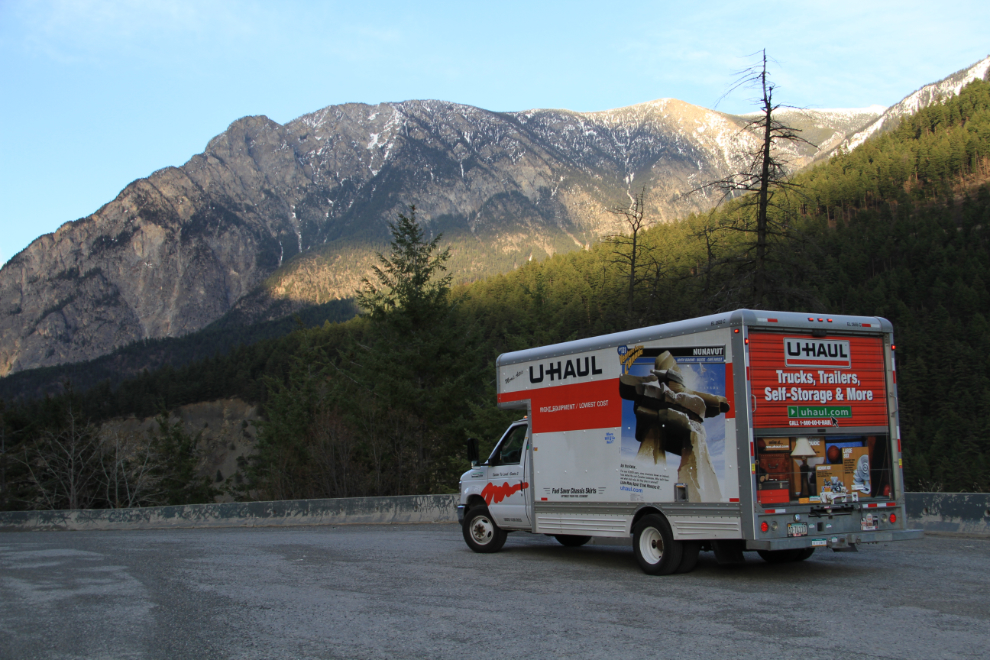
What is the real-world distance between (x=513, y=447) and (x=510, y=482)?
0.57 m

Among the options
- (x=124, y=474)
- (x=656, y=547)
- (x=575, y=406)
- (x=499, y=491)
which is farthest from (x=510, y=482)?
(x=124, y=474)

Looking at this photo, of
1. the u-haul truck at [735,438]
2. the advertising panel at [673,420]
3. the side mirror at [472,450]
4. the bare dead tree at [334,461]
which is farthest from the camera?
the bare dead tree at [334,461]

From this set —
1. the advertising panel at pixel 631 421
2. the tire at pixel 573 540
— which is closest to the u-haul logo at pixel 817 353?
the advertising panel at pixel 631 421

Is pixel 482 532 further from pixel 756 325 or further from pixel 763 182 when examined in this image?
pixel 763 182

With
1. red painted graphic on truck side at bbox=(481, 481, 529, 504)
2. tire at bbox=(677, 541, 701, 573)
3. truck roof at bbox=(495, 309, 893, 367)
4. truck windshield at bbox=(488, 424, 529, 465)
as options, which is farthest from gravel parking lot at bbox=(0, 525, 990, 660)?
truck roof at bbox=(495, 309, 893, 367)

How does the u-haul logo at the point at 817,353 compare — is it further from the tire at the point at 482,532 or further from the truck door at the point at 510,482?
the tire at the point at 482,532

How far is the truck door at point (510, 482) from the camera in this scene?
40.0 ft

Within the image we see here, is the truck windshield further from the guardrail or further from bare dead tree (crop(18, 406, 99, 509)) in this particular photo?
bare dead tree (crop(18, 406, 99, 509))

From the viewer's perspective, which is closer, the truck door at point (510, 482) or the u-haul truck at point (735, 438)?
the u-haul truck at point (735, 438)

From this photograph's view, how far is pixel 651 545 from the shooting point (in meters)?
9.95

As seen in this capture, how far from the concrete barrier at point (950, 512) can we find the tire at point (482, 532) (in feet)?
23.7

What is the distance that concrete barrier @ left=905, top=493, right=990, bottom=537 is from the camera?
41.5 ft

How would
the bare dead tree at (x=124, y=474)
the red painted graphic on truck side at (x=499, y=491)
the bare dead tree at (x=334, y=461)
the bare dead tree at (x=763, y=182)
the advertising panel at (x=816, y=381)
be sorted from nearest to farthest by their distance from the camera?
the advertising panel at (x=816, y=381), the red painted graphic on truck side at (x=499, y=491), the bare dead tree at (x=763, y=182), the bare dead tree at (x=334, y=461), the bare dead tree at (x=124, y=474)

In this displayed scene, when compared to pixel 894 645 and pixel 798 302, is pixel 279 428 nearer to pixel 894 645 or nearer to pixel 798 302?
pixel 798 302
